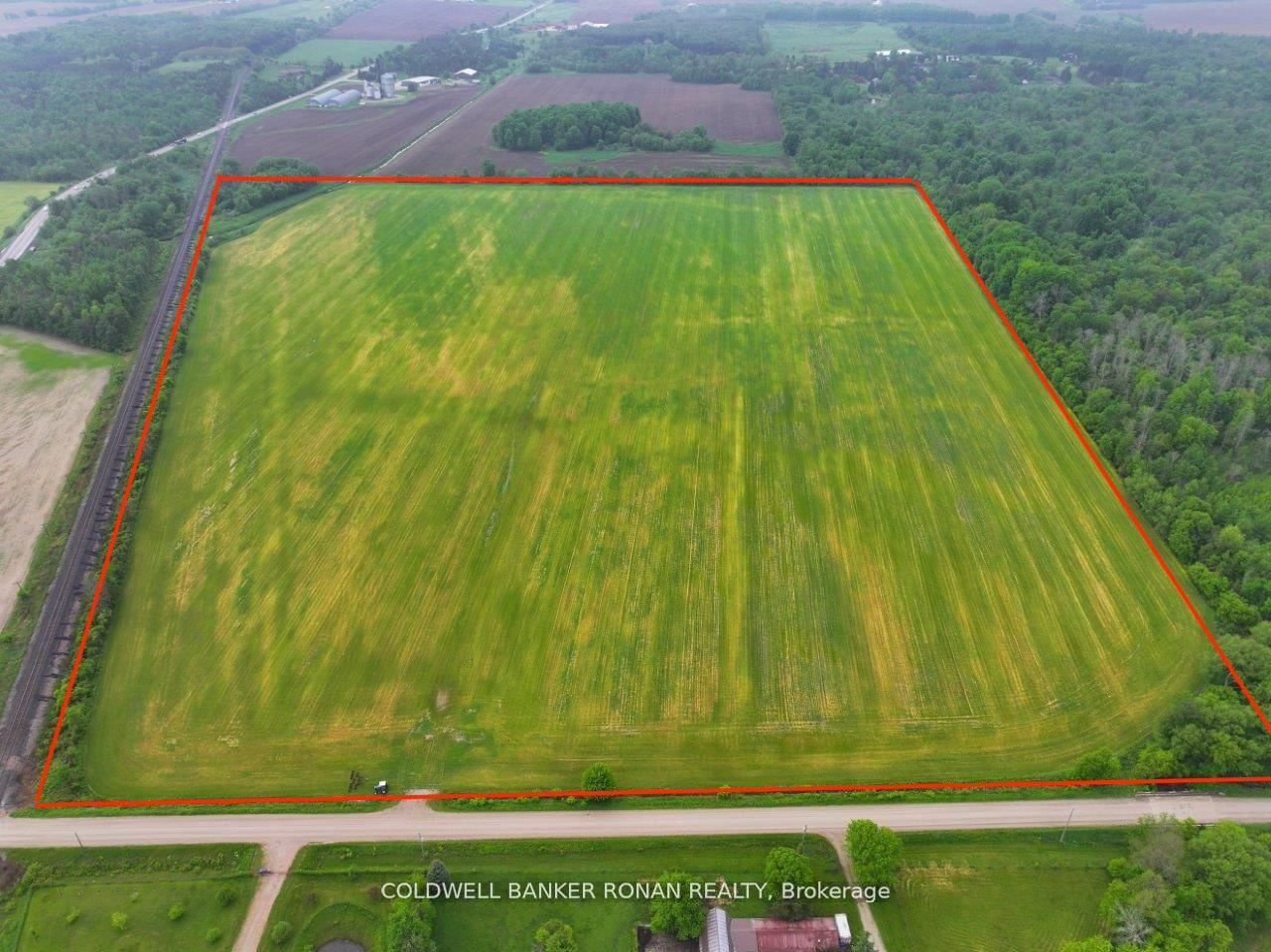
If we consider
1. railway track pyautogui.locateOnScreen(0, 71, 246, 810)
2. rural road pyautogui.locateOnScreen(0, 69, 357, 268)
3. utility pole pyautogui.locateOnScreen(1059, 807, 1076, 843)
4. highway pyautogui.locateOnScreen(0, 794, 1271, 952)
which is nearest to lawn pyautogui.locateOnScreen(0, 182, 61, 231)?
rural road pyautogui.locateOnScreen(0, 69, 357, 268)

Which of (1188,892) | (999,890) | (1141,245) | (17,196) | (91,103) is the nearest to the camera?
(1188,892)

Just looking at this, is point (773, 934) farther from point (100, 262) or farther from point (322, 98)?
point (322, 98)

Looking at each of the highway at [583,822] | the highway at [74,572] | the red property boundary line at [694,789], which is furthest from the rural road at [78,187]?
the highway at [583,822]

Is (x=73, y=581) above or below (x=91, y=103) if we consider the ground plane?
below

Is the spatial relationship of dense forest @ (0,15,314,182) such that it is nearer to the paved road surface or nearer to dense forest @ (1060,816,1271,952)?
the paved road surface

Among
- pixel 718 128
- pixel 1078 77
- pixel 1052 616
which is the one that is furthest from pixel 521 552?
pixel 1078 77

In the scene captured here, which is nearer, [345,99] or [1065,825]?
[1065,825]

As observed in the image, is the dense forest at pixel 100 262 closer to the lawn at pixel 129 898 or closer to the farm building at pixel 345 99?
the farm building at pixel 345 99

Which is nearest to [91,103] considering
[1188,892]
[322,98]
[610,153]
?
[322,98]
